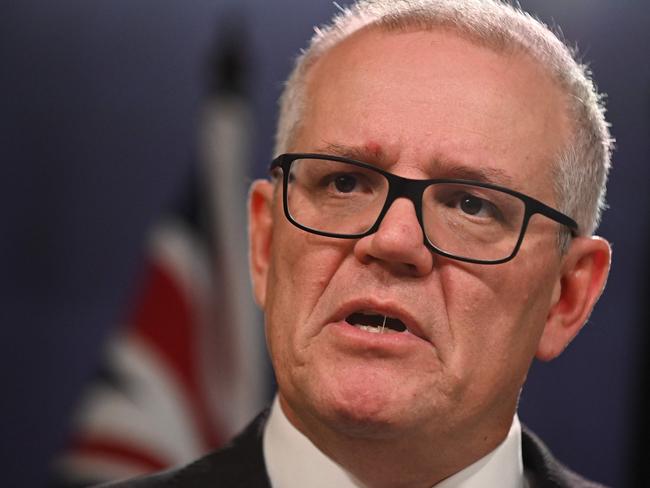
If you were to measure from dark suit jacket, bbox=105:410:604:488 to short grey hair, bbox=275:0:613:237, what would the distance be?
41cm

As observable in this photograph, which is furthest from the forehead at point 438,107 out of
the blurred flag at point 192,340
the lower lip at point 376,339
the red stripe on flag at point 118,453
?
the red stripe on flag at point 118,453

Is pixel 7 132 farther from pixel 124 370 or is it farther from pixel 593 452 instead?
pixel 593 452

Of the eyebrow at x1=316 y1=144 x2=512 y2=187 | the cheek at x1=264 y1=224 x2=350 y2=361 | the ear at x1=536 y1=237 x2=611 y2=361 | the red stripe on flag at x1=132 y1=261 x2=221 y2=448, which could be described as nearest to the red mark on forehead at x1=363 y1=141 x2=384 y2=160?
the eyebrow at x1=316 y1=144 x2=512 y2=187

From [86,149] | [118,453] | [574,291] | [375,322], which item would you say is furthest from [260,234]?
[118,453]

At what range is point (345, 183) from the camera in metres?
1.61

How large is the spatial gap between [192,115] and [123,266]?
0.53 meters

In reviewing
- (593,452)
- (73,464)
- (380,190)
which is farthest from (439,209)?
(73,464)

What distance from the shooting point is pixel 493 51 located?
165 cm

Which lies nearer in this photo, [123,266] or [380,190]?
[380,190]

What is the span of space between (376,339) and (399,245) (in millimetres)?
139

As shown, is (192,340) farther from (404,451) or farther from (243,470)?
(404,451)

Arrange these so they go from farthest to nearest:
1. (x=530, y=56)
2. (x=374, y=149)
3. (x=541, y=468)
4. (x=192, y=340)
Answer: (x=192, y=340) → (x=541, y=468) → (x=530, y=56) → (x=374, y=149)

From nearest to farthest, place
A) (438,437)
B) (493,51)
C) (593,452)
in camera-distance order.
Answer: (438,437) < (493,51) < (593,452)

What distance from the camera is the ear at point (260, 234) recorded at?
5.96 ft
